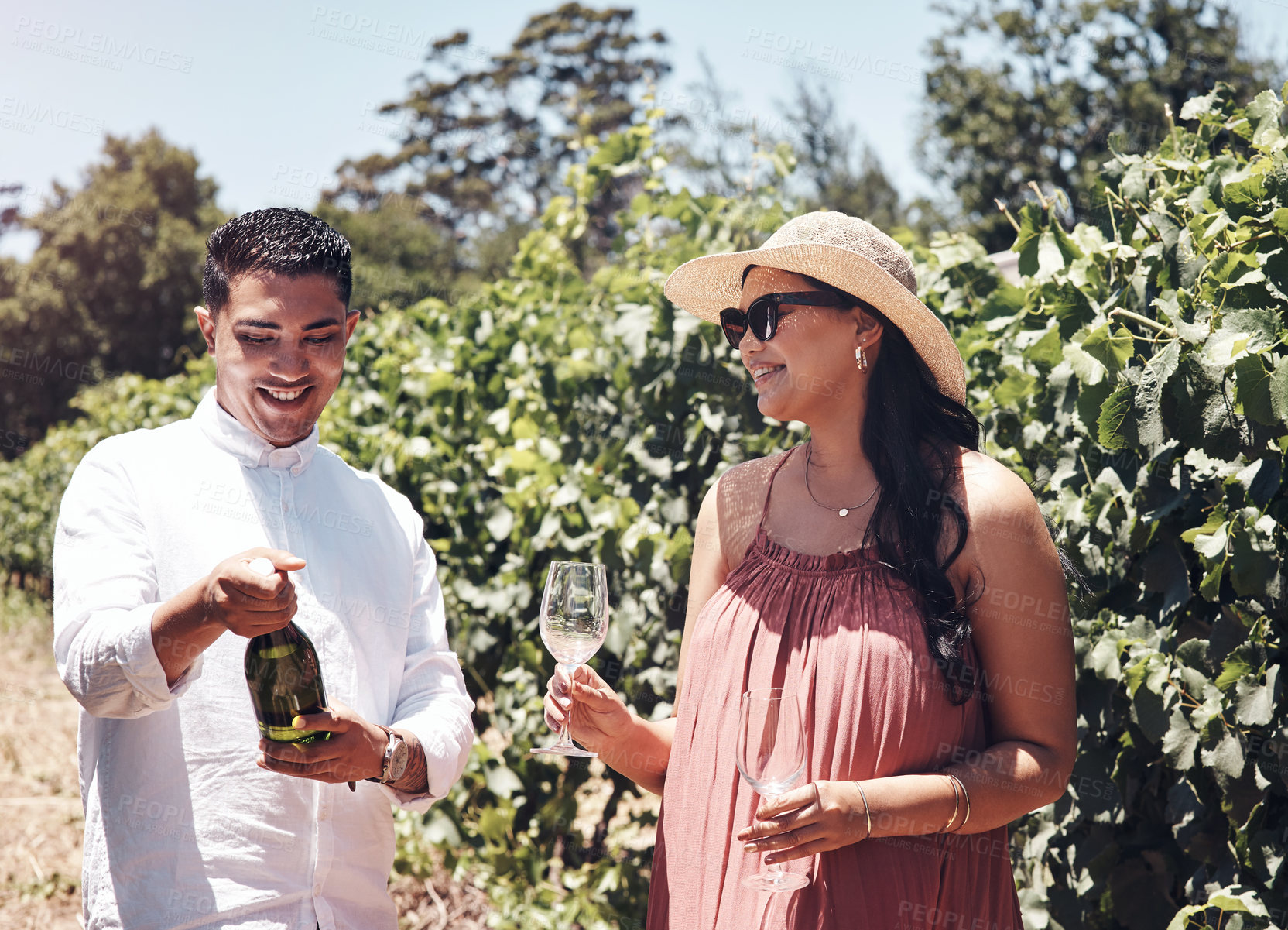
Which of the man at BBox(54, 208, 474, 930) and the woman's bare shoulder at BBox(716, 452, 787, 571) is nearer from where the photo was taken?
the man at BBox(54, 208, 474, 930)

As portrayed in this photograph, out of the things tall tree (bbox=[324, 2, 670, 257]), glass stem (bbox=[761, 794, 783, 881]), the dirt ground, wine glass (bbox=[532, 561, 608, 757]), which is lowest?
the dirt ground

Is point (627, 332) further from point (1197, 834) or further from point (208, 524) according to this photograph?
point (1197, 834)

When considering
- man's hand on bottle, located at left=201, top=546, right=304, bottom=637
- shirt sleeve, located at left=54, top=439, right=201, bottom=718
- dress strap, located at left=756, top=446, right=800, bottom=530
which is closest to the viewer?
man's hand on bottle, located at left=201, top=546, right=304, bottom=637

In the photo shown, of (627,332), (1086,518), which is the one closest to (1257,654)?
(1086,518)

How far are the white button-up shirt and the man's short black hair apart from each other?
28 centimetres

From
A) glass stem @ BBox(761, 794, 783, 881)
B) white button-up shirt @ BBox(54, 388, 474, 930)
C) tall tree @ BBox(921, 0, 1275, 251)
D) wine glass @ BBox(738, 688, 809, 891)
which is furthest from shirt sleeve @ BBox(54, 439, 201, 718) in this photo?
tall tree @ BBox(921, 0, 1275, 251)

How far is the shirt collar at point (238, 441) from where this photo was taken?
7.31 ft

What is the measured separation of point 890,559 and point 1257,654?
82 cm

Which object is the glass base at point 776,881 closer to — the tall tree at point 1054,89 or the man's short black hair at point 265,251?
the man's short black hair at point 265,251

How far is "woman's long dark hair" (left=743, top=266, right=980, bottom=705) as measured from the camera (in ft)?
6.72

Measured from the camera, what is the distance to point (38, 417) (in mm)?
29531

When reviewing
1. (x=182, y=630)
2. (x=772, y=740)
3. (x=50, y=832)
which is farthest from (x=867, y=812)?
(x=50, y=832)

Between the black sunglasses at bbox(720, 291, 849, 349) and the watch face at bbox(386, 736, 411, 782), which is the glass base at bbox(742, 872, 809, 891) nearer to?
the watch face at bbox(386, 736, 411, 782)

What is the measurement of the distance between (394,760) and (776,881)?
0.76m
